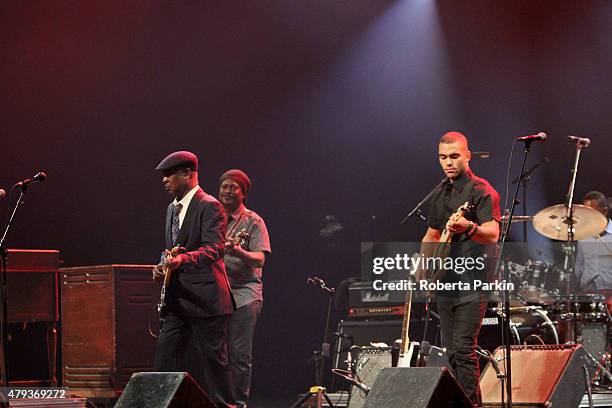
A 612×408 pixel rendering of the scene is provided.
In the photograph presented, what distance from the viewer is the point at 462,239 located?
5.96 metres

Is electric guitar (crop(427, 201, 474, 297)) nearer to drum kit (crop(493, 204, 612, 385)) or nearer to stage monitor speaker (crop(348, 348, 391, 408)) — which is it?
stage monitor speaker (crop(348, 348, 391, 408))

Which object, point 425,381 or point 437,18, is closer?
point 425,381

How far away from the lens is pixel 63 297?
813 cm

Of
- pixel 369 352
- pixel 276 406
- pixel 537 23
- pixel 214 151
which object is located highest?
pixel 537 23

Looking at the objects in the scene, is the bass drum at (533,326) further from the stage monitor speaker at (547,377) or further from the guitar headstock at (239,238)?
the guitar headstock at (239,238)

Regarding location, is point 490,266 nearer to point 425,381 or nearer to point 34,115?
point 425,381

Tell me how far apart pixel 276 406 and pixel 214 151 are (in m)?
2.71

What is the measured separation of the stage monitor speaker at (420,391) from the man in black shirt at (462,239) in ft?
5.51

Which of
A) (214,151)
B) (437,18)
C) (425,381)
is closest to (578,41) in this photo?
(437,18)

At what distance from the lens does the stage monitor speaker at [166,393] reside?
4164 mm

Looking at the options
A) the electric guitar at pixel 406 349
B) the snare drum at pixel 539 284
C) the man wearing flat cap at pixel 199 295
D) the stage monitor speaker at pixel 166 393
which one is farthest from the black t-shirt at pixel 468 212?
the snare drum at pixel 539 284

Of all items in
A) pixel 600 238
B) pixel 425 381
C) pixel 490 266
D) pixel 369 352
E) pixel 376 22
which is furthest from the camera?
pixel 376 22

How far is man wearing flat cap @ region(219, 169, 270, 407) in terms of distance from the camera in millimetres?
6973

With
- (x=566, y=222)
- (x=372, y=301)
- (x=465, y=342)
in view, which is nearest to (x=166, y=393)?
(x=465, y=342)
